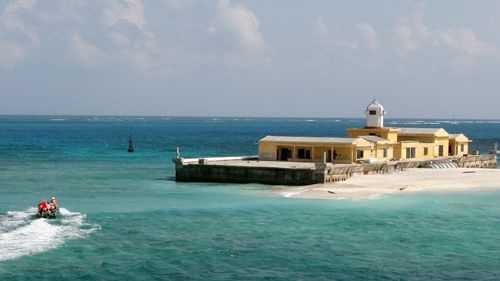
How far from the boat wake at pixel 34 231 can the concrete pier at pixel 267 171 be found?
68.8 feet

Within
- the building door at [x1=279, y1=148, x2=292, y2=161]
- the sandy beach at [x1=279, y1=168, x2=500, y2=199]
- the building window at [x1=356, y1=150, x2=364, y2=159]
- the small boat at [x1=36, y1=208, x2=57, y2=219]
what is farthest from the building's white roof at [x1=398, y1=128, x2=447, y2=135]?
the small boat at [x1=36, y1=208, x2=57, y2=219]

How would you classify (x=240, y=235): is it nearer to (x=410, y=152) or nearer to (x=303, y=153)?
(x=303, y=153)

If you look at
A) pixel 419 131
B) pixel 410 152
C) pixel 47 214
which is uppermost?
pixel 419 131

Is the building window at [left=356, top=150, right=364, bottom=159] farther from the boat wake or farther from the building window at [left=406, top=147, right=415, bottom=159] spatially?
the boat wake

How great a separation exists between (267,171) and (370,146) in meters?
13.4

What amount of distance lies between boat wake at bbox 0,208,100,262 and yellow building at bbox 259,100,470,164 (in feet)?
89.4

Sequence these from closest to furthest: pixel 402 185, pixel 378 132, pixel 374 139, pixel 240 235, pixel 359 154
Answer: pixel 240 235
pixel 402 185
pixel 359 154
pixel 374 139
pixel 378 132

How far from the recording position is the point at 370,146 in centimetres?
7925

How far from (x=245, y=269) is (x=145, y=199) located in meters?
25.0

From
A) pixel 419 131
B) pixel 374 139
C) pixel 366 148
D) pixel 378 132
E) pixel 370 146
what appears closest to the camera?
pixel 366 148

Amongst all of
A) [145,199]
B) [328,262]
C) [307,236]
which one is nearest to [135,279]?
[328,262]

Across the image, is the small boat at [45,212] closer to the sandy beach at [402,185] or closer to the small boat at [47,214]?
the small boat at [47,214]

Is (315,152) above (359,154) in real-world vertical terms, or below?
above

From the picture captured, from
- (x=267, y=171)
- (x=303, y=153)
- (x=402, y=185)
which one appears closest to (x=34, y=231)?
(x=267, y=171)
